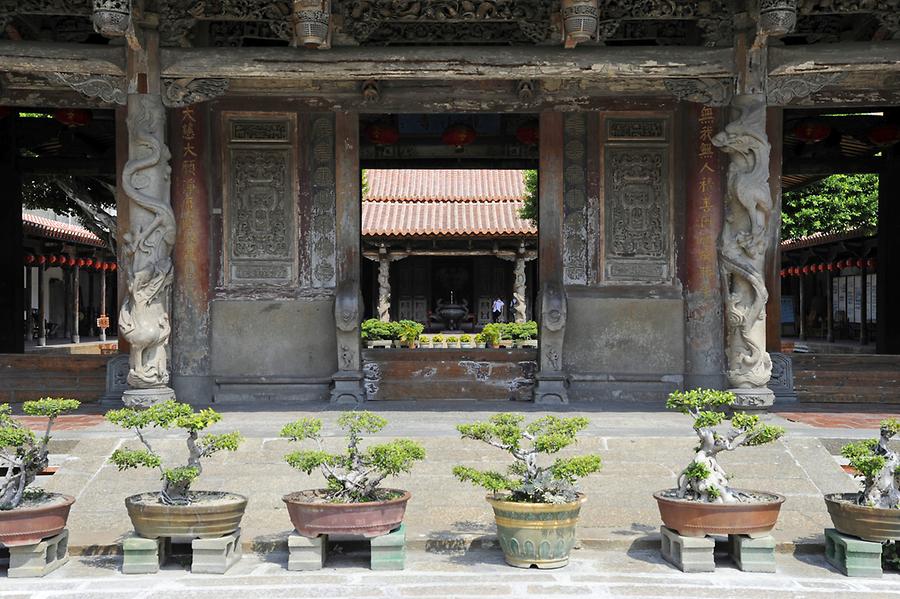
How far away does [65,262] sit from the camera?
26047mm

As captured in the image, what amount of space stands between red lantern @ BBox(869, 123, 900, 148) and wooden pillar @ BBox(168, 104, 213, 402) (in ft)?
28.9

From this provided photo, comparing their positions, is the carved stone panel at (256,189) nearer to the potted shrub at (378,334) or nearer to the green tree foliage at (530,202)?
the potted shrub at (378,334)

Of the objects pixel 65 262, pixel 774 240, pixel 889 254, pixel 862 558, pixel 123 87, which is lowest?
pixel 862 558

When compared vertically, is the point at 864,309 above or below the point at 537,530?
above

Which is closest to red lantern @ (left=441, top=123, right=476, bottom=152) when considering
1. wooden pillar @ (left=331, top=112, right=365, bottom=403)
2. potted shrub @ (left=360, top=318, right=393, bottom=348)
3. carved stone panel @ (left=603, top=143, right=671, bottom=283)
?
wooden pillar @ (left=331, top=112, right=365, bottom=403)

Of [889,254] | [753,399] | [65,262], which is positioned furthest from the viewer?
[65,262]

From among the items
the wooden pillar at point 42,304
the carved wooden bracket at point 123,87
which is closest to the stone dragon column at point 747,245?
the carved wooden bracket at point 123,87

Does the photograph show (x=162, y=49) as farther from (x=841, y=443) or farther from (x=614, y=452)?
(x=841, y=443)

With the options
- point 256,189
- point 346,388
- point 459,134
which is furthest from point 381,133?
point 346,388

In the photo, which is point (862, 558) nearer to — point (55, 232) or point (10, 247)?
point (10, 247)

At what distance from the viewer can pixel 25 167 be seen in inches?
605

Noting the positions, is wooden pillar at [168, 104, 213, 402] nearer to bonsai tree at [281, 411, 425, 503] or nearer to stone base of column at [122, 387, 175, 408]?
stone base of column at [122, 387, 175, 408]

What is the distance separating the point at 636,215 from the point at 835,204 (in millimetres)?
16503

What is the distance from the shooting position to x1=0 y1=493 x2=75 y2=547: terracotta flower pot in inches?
227
